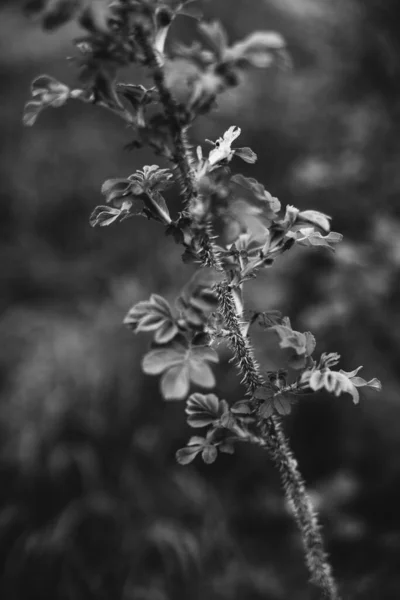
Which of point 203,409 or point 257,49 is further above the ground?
point 257,49

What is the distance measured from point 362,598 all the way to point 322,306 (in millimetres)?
993

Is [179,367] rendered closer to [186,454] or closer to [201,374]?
[201,374]

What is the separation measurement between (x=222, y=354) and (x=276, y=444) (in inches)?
49.8

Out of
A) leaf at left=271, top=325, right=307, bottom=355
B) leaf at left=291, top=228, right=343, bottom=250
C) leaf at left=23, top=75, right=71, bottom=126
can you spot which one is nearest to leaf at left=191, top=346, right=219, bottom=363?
leaf at left=271, top=325, right=307, bottom=355

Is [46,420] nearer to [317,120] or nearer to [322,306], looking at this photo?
[322,306]

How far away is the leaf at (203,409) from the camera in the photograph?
30.1 inches

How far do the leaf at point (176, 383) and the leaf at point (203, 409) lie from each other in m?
0.20

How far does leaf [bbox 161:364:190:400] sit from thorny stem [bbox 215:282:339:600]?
0.17 metres

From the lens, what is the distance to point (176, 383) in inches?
22.1

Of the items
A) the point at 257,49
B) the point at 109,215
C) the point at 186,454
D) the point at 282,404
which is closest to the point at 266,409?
the point at 282,404

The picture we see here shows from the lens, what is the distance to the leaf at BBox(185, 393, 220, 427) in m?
0.77

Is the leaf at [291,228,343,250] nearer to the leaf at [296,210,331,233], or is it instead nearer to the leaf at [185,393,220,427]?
the leaf at [296,210,331,233]

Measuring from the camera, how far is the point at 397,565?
1389mm

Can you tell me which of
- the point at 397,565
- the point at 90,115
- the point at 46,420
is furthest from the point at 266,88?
the point at 397,565
